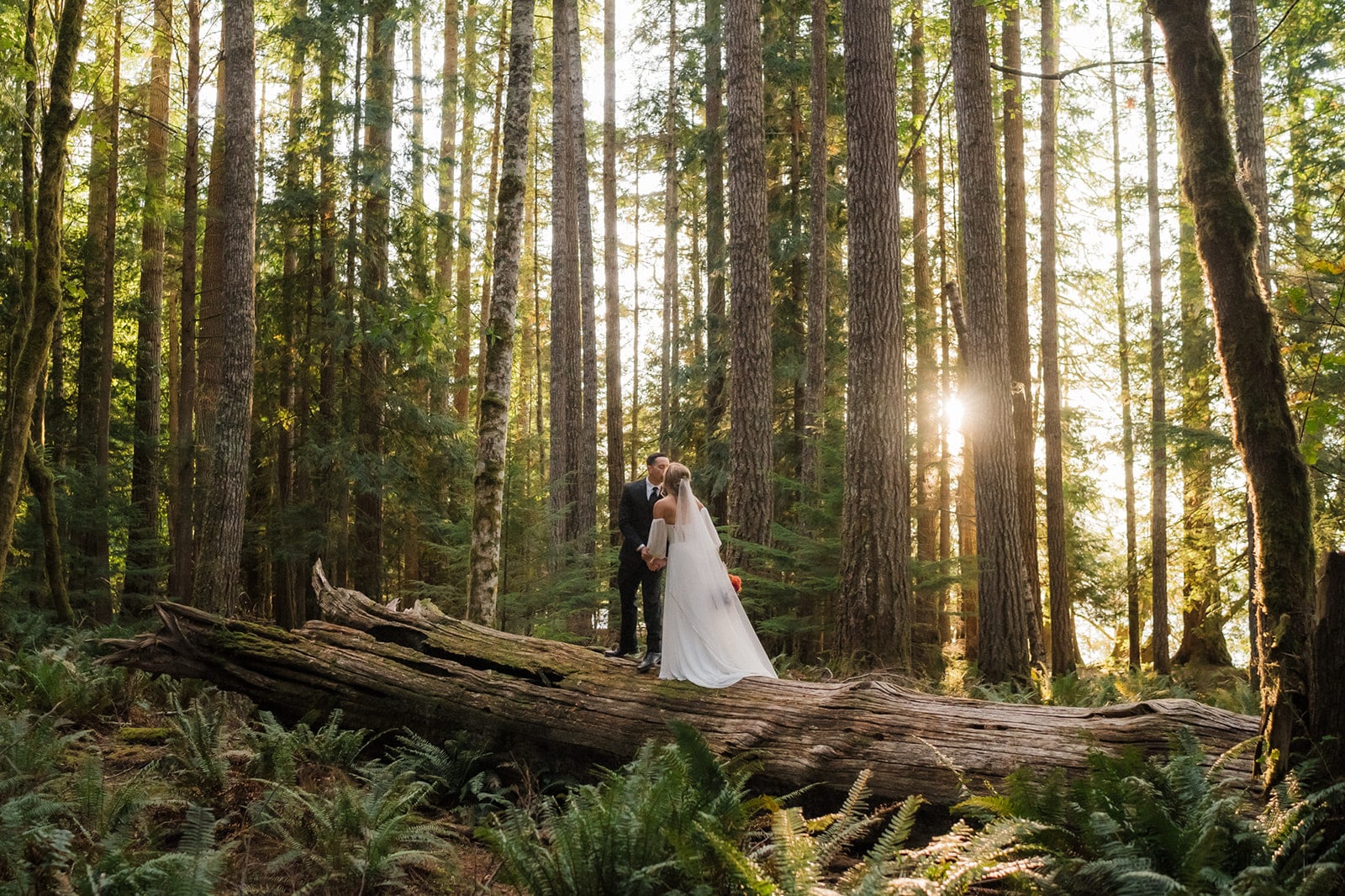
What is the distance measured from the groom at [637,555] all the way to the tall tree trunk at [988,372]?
15.9 feet

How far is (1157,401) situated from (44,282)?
1986 cm

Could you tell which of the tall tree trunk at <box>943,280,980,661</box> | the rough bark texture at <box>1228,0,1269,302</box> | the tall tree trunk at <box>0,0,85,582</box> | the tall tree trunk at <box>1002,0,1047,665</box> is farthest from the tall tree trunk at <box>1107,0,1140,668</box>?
the tall tree trunk at <box>0,0,85,582</box>

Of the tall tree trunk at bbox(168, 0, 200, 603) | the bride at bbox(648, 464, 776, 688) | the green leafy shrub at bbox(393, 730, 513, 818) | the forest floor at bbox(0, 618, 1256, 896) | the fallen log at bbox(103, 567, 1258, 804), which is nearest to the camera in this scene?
the forest floor at bbox(0, 618, 1256, 896)

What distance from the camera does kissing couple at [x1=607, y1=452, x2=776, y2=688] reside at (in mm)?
8102

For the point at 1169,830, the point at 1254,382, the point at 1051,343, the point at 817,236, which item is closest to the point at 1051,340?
the point at 1051,343

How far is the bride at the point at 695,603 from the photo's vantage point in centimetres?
806

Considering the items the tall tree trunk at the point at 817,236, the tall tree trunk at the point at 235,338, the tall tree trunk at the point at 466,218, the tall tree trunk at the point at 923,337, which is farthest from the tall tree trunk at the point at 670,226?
the tall tree trunk at the point at 235,338

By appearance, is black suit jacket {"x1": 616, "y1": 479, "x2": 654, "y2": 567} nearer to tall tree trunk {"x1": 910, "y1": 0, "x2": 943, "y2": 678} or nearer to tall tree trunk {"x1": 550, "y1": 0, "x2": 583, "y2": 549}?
tall tree trunk {"x1": 910, "y1": 0, "x2": 943, "y2": 678}

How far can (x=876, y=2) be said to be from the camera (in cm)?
1144

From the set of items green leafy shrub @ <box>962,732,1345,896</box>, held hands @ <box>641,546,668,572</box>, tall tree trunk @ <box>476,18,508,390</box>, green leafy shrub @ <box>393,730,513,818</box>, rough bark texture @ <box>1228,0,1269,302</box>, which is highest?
tall tree trunk @ <box>476,18,508,390</box>

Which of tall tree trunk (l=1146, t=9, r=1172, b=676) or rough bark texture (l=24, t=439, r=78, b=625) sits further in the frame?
tall tree trunk (l=1146, t=9, r=1172, b=676)

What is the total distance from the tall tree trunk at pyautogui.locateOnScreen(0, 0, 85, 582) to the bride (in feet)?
19.9

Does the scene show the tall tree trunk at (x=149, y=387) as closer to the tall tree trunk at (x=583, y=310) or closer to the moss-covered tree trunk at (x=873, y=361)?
the tall tree trunk at (x=583, y=310)

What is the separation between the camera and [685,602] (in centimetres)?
843
